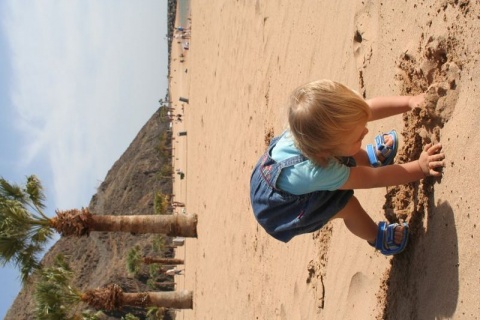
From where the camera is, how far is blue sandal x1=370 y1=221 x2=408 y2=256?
2904mm

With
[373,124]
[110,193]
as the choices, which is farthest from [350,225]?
[110,193]

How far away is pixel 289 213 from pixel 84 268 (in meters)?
26.8

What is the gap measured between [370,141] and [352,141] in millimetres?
1169

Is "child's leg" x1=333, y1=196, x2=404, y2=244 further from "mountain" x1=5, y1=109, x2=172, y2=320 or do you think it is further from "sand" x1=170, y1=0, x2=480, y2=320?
"mountain" x1=5, y1=109, x2=172, y2=320

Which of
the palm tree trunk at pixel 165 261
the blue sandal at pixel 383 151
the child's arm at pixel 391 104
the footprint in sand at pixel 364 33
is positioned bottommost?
the blue sandal at pixel 383 151

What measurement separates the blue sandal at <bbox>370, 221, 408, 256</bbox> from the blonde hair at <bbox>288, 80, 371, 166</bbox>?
64cm

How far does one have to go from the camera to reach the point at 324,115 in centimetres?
245

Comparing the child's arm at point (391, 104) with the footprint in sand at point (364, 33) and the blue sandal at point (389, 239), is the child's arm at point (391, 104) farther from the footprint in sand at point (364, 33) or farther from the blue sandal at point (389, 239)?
the footprint in sand at point (364, 33)

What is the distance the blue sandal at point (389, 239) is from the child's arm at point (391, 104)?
Answer: 24.1 inches

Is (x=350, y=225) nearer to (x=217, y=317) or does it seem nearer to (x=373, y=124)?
(x=373, y=124)

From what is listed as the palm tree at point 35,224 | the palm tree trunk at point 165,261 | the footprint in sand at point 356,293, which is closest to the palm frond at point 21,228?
the palm tree at point 35,224

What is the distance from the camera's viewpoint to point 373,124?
372 centimetres

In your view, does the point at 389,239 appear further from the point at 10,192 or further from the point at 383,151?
→ the point at 10,192

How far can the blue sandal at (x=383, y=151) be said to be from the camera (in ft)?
10.3
